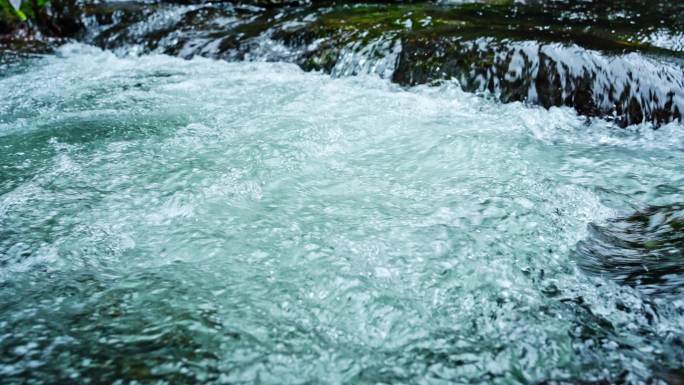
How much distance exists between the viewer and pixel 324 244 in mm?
2322

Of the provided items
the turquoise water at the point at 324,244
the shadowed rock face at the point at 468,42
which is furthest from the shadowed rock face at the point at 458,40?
the turquoise water at the point at 324,244

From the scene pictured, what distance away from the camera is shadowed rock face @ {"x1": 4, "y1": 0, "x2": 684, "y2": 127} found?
4203mm

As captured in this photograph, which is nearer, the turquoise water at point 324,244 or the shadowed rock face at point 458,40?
the turquoise water at point 324,244

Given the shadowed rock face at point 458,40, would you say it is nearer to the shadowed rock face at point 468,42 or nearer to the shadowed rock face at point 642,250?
the shadowed rock face at point 468,42

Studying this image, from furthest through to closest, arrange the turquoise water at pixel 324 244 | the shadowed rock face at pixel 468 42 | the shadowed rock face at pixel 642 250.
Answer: the shadowed rock face at pixel 468 42, the shadowed rock face at pixel 642 250, the turquoise water at pixel 324 244

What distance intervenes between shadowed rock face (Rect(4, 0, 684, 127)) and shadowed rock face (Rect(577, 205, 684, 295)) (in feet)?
6.39

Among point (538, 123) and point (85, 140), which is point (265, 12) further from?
point (538, 123)

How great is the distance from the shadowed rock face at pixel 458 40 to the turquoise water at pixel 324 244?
36cm

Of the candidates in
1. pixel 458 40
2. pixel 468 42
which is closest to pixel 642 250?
pixel 468 42

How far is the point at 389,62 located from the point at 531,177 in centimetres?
279

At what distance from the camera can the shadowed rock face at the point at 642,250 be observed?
190cm

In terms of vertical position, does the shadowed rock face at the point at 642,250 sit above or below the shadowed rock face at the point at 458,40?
below

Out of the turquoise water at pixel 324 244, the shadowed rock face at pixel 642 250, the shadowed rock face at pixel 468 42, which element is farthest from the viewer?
the shadowed rock face at pixel 468 42

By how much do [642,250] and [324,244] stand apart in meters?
1.56
